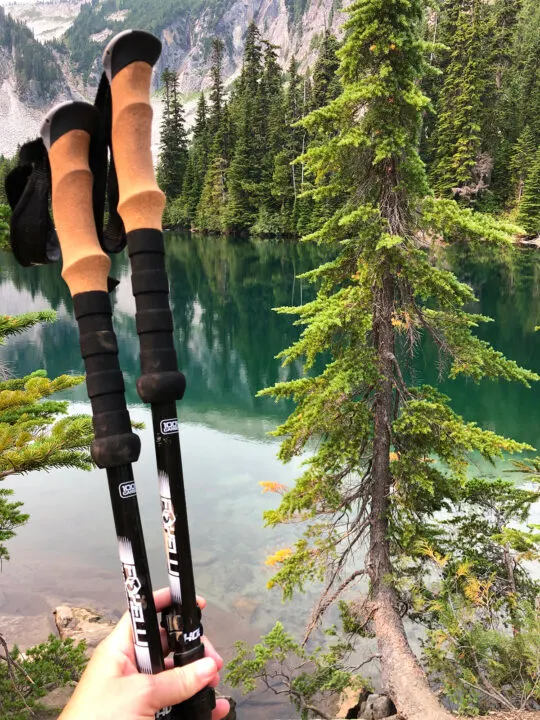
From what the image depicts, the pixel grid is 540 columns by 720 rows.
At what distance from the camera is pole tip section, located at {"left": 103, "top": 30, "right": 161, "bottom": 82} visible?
1.30 m

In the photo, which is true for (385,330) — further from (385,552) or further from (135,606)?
(135,606)

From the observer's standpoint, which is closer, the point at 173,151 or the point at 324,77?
the point at 324,77

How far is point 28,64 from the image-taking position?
6378 inches

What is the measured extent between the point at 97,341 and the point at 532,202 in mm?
48911

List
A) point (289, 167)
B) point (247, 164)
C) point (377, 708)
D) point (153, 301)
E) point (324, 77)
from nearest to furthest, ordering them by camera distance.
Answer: point (153, 301) → point (377, 708) → point (324, 77) → point (289, 167) → point (247, 164)

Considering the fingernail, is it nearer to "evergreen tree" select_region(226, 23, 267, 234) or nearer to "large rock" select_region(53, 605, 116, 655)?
"large rock" select_region(53, 605, 116, 655)

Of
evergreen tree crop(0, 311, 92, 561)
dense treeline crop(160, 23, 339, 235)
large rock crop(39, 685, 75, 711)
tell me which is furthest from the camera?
dense treeline crop(160, 23, 339, 235)

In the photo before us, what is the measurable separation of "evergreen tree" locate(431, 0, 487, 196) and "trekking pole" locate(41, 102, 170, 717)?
47.6m

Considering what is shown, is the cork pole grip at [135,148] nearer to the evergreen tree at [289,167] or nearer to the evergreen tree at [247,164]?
the evergreen tree at [289,167]

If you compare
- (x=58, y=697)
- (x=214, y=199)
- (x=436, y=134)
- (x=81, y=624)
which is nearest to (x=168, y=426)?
(x=58, y=697)

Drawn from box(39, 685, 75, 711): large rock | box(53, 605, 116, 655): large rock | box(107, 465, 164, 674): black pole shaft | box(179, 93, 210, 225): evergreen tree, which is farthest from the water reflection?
box(179, 93, 210, 225): evergreen tree

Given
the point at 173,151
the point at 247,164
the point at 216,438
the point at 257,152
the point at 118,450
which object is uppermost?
the point at 173,151

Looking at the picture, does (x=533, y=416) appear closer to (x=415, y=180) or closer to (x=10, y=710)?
(x=415, y=180)

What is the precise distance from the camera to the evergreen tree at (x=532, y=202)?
41.8 m
